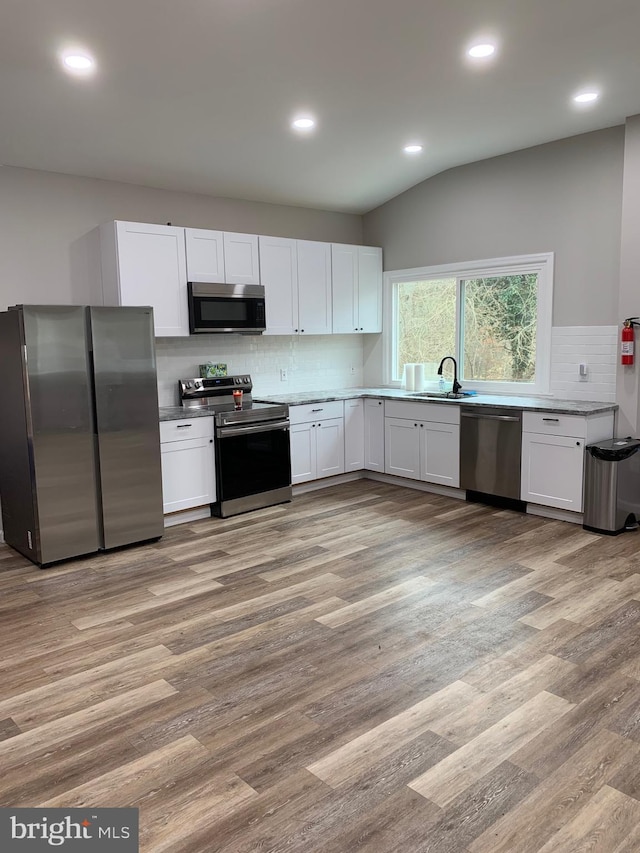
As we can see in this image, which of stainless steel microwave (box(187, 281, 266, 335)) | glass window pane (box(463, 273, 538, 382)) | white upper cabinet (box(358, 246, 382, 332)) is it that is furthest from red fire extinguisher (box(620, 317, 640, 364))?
stainless steel microwave (box(187, 281, 266, 335))

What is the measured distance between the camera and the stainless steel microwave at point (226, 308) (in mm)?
5277

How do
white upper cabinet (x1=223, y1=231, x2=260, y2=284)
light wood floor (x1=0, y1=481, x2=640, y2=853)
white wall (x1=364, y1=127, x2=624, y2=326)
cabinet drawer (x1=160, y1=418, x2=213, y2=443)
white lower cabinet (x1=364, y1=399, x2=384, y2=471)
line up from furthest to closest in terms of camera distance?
white lower cabinet (x1=364, y1=399, x2=384, y2=471), white upper cabinet (x1=223, y1=231, x2=260, y2=284), white wall (x1=364, y1=127, x2=624, y2=326), cabinet drawer (x1=160, y1=418, x2=213, y2=443), light wood floor (x1=0, y1=481, x2=640, y2=853)

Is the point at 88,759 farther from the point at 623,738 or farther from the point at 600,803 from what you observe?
the point at 623,738

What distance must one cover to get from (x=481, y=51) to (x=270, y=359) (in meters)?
3.29

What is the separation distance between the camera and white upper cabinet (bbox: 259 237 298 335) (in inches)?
229

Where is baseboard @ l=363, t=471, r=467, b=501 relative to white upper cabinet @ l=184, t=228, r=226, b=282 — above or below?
below

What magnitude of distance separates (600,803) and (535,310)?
427 centimetres

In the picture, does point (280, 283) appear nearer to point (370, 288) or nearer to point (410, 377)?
point (370, 288)

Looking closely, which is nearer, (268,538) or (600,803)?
(600,803)

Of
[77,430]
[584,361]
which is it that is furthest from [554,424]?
[77,430]

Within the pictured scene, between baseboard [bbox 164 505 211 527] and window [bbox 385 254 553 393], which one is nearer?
baseboard [bbox 164 505 211 527]

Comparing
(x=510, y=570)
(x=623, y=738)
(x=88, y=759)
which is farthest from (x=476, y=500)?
(x=88, y=759)

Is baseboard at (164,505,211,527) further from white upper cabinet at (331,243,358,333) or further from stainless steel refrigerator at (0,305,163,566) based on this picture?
white upper cabinet at (331,243,358,333)

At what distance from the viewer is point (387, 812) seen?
2.05 metres
